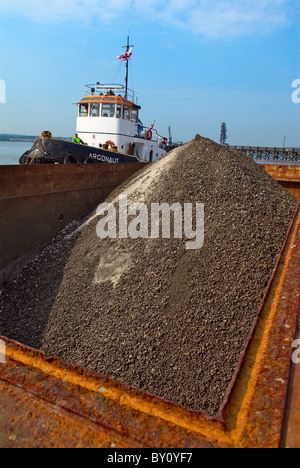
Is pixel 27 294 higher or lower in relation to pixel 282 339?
lower

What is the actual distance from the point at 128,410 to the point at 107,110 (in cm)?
1138

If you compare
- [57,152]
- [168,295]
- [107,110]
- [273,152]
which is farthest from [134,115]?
[273,152]

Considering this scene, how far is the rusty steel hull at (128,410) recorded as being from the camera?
44.9 inches

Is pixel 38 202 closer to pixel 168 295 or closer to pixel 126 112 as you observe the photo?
pixel 168 295

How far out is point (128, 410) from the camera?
127 centimetres

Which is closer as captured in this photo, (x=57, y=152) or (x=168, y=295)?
(x=168, y=295)

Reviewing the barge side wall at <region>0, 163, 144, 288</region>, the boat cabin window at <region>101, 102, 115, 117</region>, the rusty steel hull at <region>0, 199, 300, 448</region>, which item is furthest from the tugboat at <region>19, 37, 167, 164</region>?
the rusty steel hull at <region>0, 199, 300, 448</region>

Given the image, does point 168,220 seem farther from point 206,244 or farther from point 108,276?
point 108,276

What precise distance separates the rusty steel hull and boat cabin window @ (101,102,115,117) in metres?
10.8

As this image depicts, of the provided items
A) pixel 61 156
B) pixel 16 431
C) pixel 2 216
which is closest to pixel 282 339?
pixel 16 431

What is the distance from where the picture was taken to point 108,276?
3.66 meters

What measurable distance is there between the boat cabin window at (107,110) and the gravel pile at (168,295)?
7472 mm

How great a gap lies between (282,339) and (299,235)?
2053 millimetres

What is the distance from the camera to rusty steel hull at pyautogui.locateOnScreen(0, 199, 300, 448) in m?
1.14
